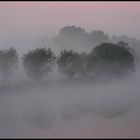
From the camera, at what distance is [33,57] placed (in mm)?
30797

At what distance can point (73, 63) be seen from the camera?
30625 mm

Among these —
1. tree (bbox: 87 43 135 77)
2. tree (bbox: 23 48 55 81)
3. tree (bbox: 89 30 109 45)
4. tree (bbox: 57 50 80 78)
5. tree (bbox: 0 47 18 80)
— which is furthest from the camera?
tree (bbox: 89 30 109 45)

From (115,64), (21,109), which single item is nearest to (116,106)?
(21,109)

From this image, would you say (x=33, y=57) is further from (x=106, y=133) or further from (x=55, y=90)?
(x=106, y=133)

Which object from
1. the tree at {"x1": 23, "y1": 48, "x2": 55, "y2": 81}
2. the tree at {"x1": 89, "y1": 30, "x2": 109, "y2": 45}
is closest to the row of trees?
the tree at {"x1": 23, "y1": 48, "x2": 55, "y2": 81}

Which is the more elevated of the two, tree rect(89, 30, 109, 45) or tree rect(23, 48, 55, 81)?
tree rect(23, 48, 55, 81)

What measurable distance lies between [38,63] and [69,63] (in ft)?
9.42

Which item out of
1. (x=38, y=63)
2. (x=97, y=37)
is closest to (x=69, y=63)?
(x=38, y=63)

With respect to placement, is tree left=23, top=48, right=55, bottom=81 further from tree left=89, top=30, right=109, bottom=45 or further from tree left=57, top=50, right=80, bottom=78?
tree left=89, top=30, right=109, bottom=45

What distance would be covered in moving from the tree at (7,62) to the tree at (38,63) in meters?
1.79

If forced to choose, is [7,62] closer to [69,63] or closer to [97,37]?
[69,63]

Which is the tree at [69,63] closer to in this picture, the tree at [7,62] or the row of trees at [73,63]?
the row of trees at [73,63]

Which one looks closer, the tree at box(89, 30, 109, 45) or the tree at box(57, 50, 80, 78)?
the tree at box(57, 50, 80, 78)

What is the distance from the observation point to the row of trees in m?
30.1
